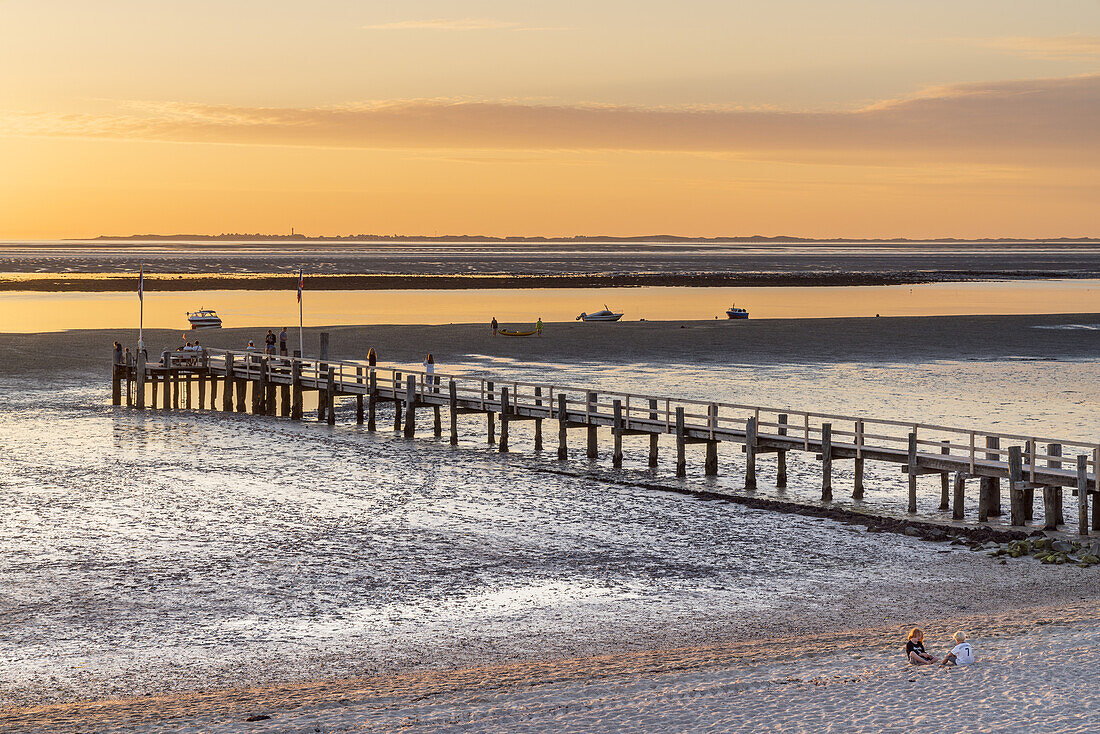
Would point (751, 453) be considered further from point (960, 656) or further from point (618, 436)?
point (960, 656)

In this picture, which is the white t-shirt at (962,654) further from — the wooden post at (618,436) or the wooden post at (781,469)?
the wooden post at (618,436)

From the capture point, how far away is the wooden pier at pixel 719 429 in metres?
25.7

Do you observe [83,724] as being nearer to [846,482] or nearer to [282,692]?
[282,692]

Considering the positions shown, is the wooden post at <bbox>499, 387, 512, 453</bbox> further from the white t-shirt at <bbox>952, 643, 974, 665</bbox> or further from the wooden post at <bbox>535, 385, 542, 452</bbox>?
the white t-shirt at <bbox>952, 643, 974, 665</bbox>

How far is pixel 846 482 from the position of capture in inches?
A: 1230

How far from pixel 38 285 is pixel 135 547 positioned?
10428 centimetres

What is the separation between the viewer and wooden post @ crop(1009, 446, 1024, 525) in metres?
24.9

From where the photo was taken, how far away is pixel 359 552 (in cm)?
2369

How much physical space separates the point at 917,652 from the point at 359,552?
36.8ft

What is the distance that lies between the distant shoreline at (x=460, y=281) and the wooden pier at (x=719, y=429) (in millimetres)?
66662

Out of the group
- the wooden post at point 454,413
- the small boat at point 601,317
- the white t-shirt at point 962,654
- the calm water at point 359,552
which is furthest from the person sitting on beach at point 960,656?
the small boat at point 601,317

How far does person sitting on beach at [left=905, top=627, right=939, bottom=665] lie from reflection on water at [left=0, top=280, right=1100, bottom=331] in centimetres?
6434

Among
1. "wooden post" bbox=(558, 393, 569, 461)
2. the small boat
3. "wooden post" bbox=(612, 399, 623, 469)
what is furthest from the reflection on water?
"wooden post" bbox=(612, 399, 623, 469)

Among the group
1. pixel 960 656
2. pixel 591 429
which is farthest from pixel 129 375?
pixel 960 656
